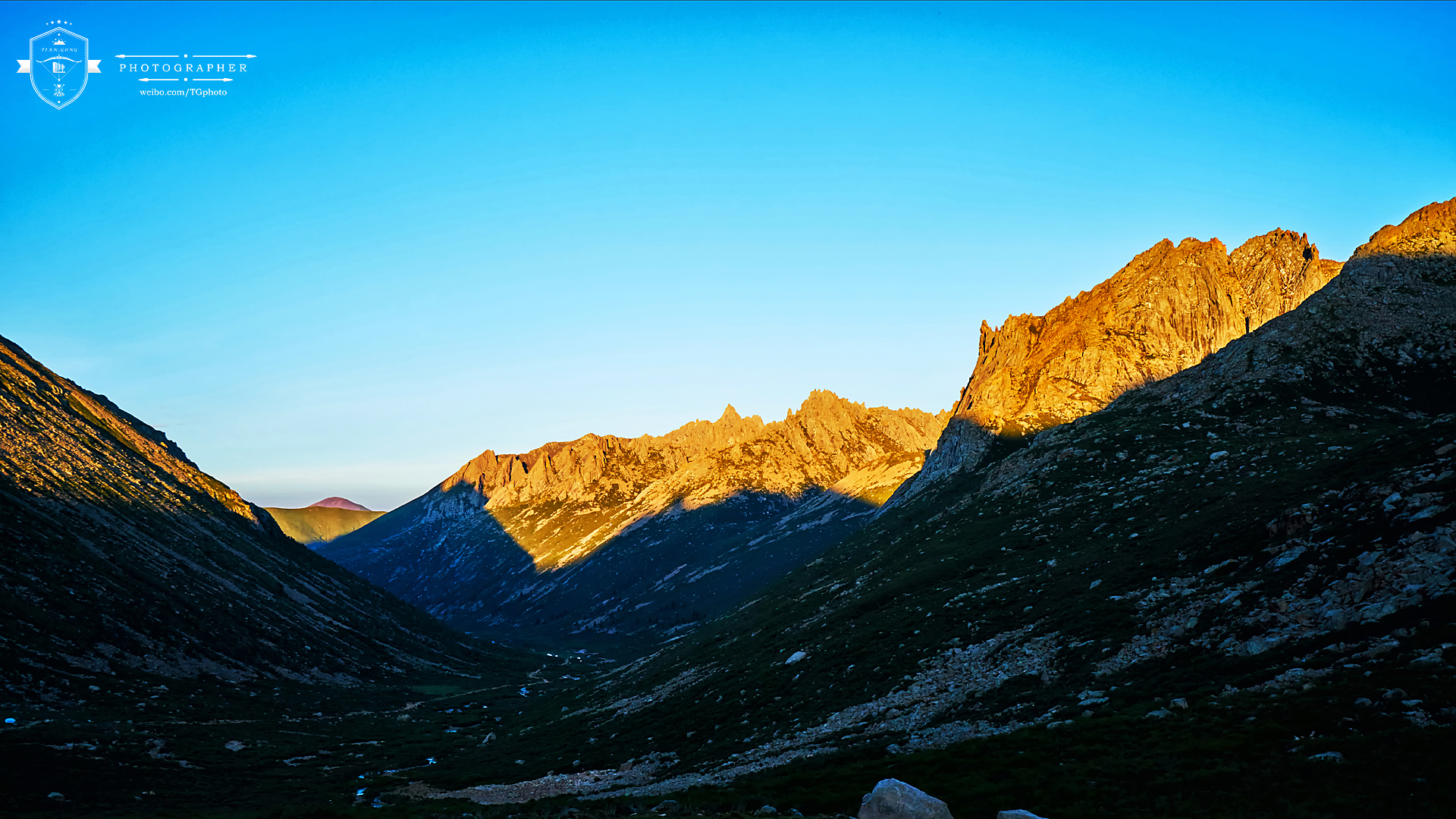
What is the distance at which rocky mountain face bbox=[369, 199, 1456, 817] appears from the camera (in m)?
31.6

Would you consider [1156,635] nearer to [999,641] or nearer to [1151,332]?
[999,641]

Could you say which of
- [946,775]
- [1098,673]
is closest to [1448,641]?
[1098,673]

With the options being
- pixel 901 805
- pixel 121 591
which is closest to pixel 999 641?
pixel 901 805

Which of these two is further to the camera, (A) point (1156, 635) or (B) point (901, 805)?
(A) point (1156, 635)

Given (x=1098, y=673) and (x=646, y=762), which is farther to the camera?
(x=646, y=762)

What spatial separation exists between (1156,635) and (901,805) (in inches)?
1184

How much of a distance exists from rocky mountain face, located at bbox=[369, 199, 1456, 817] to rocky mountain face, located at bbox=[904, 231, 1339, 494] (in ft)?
148

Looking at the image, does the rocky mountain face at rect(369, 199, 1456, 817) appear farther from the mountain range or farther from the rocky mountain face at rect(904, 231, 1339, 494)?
the rocky mountain face at rect(904, 231, 1339, 494)

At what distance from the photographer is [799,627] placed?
9956 cm

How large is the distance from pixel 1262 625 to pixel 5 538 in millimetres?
182421

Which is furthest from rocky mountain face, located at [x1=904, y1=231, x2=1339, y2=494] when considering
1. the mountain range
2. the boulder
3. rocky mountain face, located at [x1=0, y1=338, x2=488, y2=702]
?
rocky mountain face, located at [x1=0, y1=338, x2=488, y2=702]

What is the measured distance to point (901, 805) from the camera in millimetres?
27062

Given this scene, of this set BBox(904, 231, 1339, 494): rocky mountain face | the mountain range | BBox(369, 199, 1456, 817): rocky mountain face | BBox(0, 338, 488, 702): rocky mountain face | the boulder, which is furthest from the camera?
BBox(904, 231, 1339, 494): rocky mountain face

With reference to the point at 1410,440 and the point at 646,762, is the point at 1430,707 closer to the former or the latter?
the point at 1410,440
